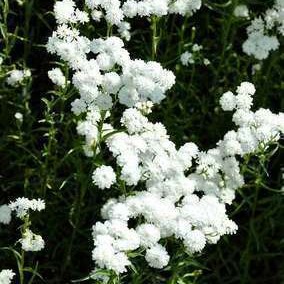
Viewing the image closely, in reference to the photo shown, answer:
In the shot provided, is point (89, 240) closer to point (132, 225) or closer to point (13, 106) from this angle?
point (132, 225)

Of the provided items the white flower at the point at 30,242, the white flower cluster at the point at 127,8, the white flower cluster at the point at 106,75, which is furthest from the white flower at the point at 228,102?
the white flower at the point at 30,242

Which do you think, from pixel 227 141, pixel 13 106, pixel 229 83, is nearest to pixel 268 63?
pixel 229 83

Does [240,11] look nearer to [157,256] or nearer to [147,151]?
[147,151]

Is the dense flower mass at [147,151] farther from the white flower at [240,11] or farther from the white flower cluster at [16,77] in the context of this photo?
the white flower at [240,11]

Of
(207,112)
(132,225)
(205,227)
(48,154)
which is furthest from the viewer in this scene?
(207,112)

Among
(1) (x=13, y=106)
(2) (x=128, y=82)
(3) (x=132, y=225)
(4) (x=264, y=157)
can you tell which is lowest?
(3) (x=132, y=225)
